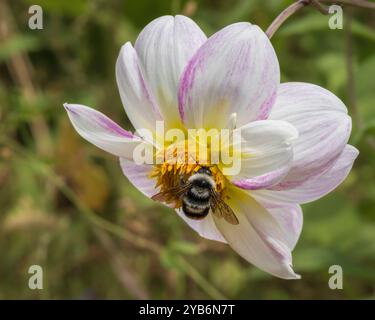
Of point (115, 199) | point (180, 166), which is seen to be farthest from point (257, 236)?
point (115, 199)

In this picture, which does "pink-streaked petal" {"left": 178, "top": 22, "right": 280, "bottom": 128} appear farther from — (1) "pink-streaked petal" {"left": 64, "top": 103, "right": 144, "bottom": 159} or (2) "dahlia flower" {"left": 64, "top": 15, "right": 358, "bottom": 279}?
(1) "pink-streaked petal" {"left": 64, "top": 103, "right": 144, "bottom": 159}

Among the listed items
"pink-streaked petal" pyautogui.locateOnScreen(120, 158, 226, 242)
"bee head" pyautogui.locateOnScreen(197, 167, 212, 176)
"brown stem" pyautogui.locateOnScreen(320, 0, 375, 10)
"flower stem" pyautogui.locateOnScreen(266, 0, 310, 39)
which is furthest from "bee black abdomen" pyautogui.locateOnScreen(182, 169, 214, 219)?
"brown stem" pyautogui.locateOnScreen(320, 0, 375, 10)

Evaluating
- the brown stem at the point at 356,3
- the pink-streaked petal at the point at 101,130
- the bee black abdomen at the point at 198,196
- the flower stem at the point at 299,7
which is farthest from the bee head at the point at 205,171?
the brown stem at the point at 356,3

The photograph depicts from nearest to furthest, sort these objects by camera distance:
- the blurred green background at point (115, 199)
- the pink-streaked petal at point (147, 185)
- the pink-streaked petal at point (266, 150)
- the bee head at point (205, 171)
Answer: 1. the pink-streaked petal at point (266, 150)
2. the bee head at point (205, 171)
3. the pink-streaked petal at point (147, 185)
4. the blurred green background at point (115, 199)

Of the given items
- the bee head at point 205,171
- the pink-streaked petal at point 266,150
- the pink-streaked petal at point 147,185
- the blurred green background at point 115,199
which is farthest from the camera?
the blurred green background at point 115,199

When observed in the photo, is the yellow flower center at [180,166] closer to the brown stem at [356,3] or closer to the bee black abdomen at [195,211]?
the bee black abdomen at [195,211]

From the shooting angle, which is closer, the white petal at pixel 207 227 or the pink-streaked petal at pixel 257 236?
the pink-streaked petal at pixel 257 236
